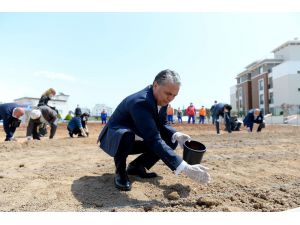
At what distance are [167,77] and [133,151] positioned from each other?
98cm

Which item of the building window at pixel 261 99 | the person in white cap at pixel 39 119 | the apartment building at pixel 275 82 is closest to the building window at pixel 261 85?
the apartment building at pixel 275 82

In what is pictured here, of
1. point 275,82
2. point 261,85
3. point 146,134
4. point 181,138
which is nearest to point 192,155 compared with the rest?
point 181,138

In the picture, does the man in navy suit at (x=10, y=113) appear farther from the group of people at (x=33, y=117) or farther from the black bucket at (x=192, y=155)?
the black bucket at (x=192, y=155)

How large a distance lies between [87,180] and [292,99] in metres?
43.7

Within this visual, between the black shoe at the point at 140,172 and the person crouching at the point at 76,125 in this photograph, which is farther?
the person crouching at the point at 76,125

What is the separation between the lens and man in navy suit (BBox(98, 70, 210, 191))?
103 inches

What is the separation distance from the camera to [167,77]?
8.96 ft

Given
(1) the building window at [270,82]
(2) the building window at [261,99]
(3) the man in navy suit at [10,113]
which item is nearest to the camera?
(3) the man in navy suit at [10,113]

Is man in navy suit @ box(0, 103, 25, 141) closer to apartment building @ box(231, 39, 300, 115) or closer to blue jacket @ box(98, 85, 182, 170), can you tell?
blue jacket @ box(98, 85, 182, 170)

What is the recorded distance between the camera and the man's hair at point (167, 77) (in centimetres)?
273

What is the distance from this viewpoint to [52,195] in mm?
2857

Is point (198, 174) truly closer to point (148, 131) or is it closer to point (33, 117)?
point (148, 131)

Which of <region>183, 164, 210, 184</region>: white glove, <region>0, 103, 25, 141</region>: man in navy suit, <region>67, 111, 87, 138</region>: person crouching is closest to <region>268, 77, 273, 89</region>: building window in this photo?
<region>67, 111, 87, 138</region>: person crouching
